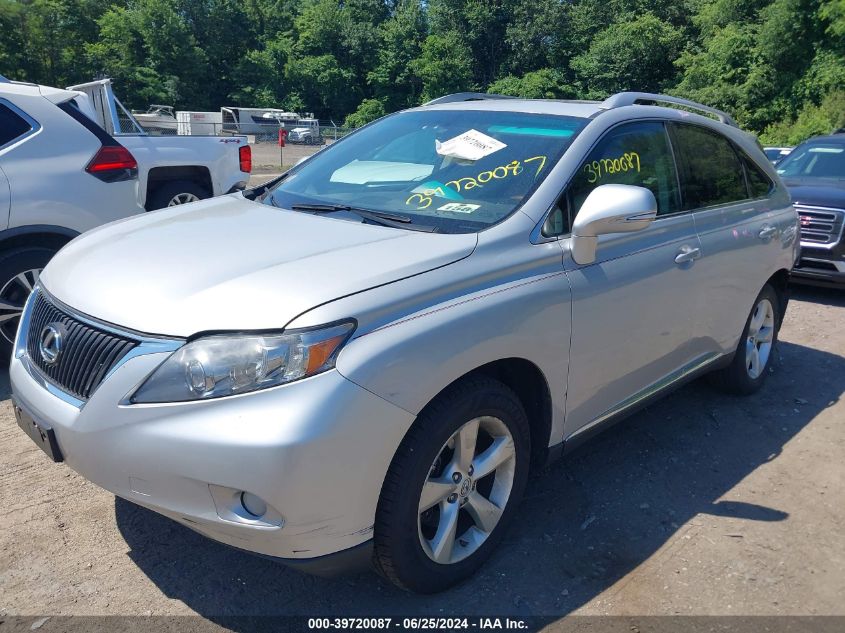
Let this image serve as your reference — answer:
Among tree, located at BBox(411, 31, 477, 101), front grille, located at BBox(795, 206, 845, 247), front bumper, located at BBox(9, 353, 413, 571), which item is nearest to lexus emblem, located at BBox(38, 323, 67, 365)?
front bumper, located at BBox(9, 353, 413, 571)

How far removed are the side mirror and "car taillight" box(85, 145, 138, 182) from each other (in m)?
3.54

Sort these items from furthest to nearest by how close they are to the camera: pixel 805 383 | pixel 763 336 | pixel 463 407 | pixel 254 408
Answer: pixel 805 383 < pixel 763 336 < pixel 463 407 < pixel 254 408

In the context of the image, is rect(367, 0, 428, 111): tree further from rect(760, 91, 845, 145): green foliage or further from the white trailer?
rect(760, 91, 845, 145): green foliage

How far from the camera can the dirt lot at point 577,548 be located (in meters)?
2.68

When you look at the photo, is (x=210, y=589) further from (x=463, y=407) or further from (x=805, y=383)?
(x=805, y=383)

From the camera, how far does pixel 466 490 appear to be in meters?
2.70

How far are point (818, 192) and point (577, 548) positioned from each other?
6.54 m

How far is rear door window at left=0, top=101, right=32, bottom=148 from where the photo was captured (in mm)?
4680

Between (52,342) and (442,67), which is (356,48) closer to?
(442,67)

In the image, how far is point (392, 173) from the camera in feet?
11.6

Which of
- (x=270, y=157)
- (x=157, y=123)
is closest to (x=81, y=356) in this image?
(x=270, y=157)

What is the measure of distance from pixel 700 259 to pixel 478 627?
86.2 inches

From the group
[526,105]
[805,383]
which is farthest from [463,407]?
[805,383]

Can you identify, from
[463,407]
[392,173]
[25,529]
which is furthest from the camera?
[392,173]
